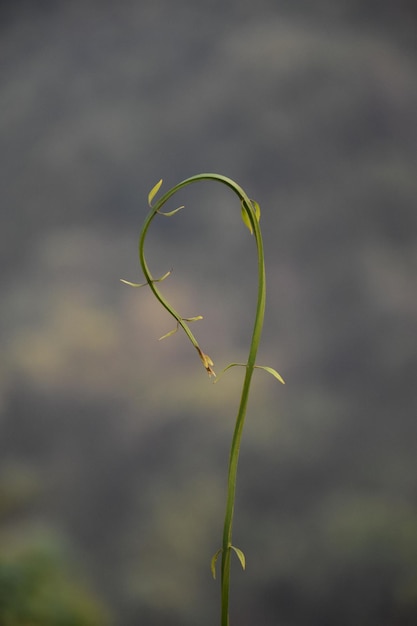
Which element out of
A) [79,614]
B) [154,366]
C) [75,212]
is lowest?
[79,614]

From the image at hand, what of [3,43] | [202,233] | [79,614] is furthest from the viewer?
[3,43]

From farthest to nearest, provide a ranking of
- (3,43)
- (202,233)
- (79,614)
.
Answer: (3,43)
(202,233)
(79,614)

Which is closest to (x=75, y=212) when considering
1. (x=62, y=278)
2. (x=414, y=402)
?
(x=62, y=278)

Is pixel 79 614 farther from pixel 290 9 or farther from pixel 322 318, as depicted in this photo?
pixel 290 9

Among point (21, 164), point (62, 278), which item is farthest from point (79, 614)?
point (21, 164)

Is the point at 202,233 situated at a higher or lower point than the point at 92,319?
higher

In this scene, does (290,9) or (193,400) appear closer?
(193,400)
